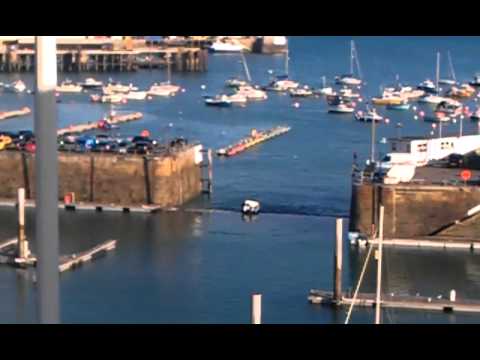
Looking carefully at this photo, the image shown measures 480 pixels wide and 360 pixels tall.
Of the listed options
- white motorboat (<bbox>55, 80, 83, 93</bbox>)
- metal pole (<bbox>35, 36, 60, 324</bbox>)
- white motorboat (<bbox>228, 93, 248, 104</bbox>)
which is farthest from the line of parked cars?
metal pole (<bbox>35, 36, 60, 324</bbox>)

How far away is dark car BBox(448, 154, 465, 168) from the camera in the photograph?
899 centimetres

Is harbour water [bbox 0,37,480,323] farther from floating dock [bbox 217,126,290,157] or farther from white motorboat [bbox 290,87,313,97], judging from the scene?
white motorboat [bbox 290,87,313,97]

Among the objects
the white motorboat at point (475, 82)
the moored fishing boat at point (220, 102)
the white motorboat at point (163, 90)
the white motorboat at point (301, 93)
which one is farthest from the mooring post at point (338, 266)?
the white motorboat at point (475, 82)

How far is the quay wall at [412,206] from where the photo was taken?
778cm

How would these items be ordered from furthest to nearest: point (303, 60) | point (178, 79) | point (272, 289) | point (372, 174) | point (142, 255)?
point (303, 60) → point (178, 79) → point (372, 174) → point (142, 255) → point (272, 289)

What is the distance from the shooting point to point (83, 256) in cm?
712

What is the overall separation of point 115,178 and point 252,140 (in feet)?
10.6

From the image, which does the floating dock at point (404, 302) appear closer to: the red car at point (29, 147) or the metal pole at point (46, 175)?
the red car at point (29, 147)

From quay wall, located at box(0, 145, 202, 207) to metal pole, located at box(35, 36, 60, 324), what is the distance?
25.6 feet

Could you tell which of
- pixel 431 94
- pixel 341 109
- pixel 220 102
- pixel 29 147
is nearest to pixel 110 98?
pixel 220 102
